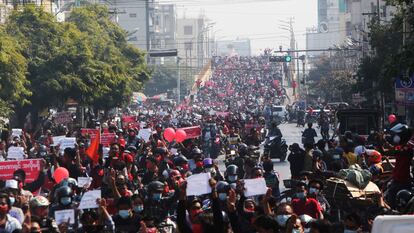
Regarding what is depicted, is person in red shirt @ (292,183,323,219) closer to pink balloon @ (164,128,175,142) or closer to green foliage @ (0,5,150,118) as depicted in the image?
pink balloon @ (164,128,175,142)

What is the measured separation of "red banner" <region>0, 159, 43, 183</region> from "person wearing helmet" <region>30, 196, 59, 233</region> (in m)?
5.25

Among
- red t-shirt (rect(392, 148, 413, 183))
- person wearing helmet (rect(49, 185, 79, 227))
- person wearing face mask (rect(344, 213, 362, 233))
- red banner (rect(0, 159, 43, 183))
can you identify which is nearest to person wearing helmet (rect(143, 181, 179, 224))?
person wearing helmet (rect(49, 185, 79, 227))

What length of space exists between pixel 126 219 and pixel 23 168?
5718 mm

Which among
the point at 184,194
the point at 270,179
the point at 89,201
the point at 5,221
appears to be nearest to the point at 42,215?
the point at 5,221

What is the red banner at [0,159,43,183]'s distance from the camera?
19434 millimetres

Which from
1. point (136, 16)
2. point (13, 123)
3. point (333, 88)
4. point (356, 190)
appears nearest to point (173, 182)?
point (356, 190)

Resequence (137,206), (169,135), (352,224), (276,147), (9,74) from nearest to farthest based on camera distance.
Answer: (352,224) → (137,206) → (169,135) → (276,147) → (9,74)

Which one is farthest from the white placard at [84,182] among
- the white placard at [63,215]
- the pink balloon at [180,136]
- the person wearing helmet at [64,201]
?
the pink balloon at [180,136]

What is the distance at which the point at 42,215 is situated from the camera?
13773 mm

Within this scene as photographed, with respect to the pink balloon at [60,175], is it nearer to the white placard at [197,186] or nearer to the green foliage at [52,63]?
the white placard at [197,186]

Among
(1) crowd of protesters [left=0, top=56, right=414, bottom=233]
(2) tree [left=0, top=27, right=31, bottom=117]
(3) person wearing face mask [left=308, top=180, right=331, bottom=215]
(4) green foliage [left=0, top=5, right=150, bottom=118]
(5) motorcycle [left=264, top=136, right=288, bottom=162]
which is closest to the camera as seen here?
(1) crowd of protesters [left=0, top=56, right=414, bottom=233]

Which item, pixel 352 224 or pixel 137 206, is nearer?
pixel 352 224

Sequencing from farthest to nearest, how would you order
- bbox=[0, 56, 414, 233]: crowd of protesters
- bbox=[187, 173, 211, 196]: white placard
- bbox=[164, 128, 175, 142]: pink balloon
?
bbox=[164, 128, 175, 142]: pink balloon < bbox=[187, 173, 211, 196]: white placard < bbox=[0, 56, 414, 233]: crowd of protesters

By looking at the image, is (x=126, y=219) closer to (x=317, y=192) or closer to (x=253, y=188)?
(x=253, y=188)
